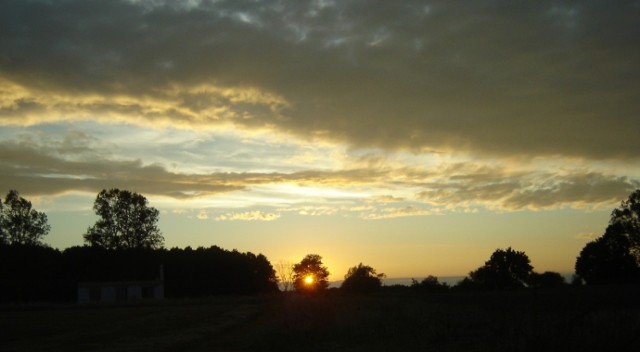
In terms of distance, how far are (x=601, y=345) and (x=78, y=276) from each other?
7760 centimetres

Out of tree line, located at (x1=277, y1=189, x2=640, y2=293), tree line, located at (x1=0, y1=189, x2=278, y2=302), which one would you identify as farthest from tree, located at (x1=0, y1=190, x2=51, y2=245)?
tree line, located at (x1=277, y1=189, x2=640, y2=293)

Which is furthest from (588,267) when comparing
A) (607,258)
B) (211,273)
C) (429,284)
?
(211,273)

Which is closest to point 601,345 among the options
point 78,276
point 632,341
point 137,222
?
point 632,341

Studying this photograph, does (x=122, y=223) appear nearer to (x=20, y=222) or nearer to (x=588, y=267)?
(x=20, y=222)

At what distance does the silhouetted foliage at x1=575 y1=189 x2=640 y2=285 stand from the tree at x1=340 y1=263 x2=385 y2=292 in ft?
94.4

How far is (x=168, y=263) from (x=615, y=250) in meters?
62.9

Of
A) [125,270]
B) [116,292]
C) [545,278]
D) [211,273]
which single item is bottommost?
[545,278]

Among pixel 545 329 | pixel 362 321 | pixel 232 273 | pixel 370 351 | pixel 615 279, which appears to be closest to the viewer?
pixel 545 329

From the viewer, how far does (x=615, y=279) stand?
68688mm

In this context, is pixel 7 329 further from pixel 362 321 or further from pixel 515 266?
pixel 515 266

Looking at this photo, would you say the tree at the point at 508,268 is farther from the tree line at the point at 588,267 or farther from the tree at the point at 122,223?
the tree at the point at 122,223

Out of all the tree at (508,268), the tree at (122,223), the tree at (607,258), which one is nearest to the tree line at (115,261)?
the tree at (122,223)

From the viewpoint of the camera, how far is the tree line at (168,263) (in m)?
74.6

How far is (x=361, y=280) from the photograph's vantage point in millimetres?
92812
